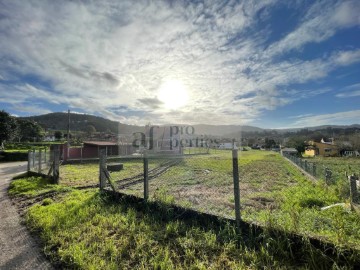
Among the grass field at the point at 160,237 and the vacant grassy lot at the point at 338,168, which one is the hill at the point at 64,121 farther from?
the grass field at the point at 160,237

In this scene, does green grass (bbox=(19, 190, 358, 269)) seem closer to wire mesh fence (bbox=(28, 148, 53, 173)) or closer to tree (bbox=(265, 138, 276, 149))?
wire mesh fence (bbox=(28, 148, 53, 173))

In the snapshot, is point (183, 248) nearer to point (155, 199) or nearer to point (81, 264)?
point (81, 264)

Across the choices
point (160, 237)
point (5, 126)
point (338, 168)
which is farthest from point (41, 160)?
point (5, 126)

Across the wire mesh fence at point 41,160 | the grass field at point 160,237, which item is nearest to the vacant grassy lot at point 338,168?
the grass field at point 160,237

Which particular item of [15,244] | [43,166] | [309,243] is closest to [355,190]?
[309,243]

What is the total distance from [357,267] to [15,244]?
16.6ft

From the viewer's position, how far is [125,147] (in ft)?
112

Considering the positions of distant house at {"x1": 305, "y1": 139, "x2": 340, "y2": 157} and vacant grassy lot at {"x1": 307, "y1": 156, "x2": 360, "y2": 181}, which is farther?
distant house at {"x1": 305, "y1": 139, "x2": 340, "y2": 157}

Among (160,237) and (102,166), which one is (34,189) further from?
(160,237)

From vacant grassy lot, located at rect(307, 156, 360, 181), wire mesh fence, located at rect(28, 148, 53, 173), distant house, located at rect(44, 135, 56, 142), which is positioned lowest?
vacant grassy lot, located at rect(307, 156, 360, 181)

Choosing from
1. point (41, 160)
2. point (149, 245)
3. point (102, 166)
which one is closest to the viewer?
point (149, 245)

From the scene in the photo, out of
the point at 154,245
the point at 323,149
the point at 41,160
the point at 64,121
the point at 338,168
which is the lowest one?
the point at 338,168

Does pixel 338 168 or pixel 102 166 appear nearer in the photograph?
pixel 102 166

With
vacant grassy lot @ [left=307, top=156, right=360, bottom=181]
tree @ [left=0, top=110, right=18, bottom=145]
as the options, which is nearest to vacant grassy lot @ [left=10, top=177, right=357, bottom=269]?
vacant grassy lot @ [left=307, top=156, right=360, bottom=181]
